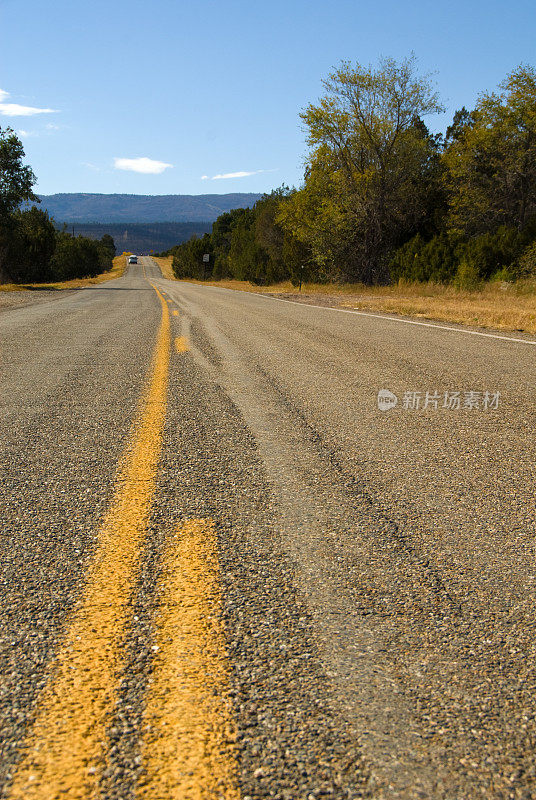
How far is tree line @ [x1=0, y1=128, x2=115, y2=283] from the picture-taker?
2820cm

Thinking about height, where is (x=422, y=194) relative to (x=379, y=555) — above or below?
above

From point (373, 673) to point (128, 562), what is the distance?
84 centimetres

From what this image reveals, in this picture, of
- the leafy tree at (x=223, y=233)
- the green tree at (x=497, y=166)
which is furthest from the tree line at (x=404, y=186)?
the leafy tree at (x=223, y=233)

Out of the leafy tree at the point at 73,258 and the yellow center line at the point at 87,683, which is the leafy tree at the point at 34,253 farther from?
the yellow center line at the point at 87,683

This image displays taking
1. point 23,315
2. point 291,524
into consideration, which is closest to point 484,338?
point 291,524

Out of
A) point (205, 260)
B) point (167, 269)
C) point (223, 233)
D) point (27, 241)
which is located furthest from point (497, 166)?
point (167, 269)

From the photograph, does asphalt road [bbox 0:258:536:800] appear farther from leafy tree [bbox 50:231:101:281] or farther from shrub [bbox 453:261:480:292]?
leafy tree [bbox 50:231:101:281]

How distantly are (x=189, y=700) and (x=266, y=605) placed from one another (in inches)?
15.9

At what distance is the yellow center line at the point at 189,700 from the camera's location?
1027 millimetres

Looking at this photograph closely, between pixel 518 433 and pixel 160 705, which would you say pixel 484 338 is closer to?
pixel 518 433

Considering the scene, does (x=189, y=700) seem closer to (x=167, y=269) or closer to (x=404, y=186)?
(x=404, y=186)

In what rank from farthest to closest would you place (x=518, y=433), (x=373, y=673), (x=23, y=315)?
(x=23, y=315) < (x=518, y=433) < (x=373, y=673)

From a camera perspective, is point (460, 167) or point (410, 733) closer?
point (410, 733)

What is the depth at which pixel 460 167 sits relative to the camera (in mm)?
26125
